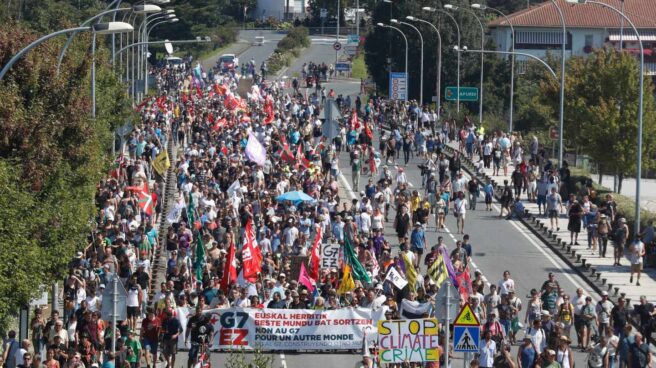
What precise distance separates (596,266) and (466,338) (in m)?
15.7

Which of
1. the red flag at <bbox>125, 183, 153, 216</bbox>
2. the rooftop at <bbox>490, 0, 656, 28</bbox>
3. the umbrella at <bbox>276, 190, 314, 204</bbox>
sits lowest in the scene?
the umbrella at <bbox>276, 190, 314, 204</bbox>

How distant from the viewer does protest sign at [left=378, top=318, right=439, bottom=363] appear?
82.7 feet

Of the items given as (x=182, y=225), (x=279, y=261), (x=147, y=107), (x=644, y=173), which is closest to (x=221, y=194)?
(x=182, y=225)

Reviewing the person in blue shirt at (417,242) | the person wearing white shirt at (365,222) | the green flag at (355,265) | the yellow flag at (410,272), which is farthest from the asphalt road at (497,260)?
the green flag at (355,265)

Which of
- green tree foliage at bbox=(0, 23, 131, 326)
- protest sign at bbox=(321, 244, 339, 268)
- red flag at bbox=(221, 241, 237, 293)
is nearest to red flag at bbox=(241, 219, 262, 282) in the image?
red flag at bbox=(221, 241, 237, 293)

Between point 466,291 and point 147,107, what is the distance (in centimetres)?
3751

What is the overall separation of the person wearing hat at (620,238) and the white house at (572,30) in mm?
76995

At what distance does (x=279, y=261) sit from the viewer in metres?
33.4

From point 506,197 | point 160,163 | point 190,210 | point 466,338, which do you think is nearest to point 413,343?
point 466,338

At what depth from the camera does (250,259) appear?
102ft

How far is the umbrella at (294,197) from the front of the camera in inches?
1577

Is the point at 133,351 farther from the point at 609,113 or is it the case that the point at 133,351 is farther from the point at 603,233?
the point at 609,113

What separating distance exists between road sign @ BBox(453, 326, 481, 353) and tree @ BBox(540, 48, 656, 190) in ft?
91.6

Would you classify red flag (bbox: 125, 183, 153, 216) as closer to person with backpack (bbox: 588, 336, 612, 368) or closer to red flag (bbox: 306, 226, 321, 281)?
red flag (bbox: 306, 226, 321, 281)
